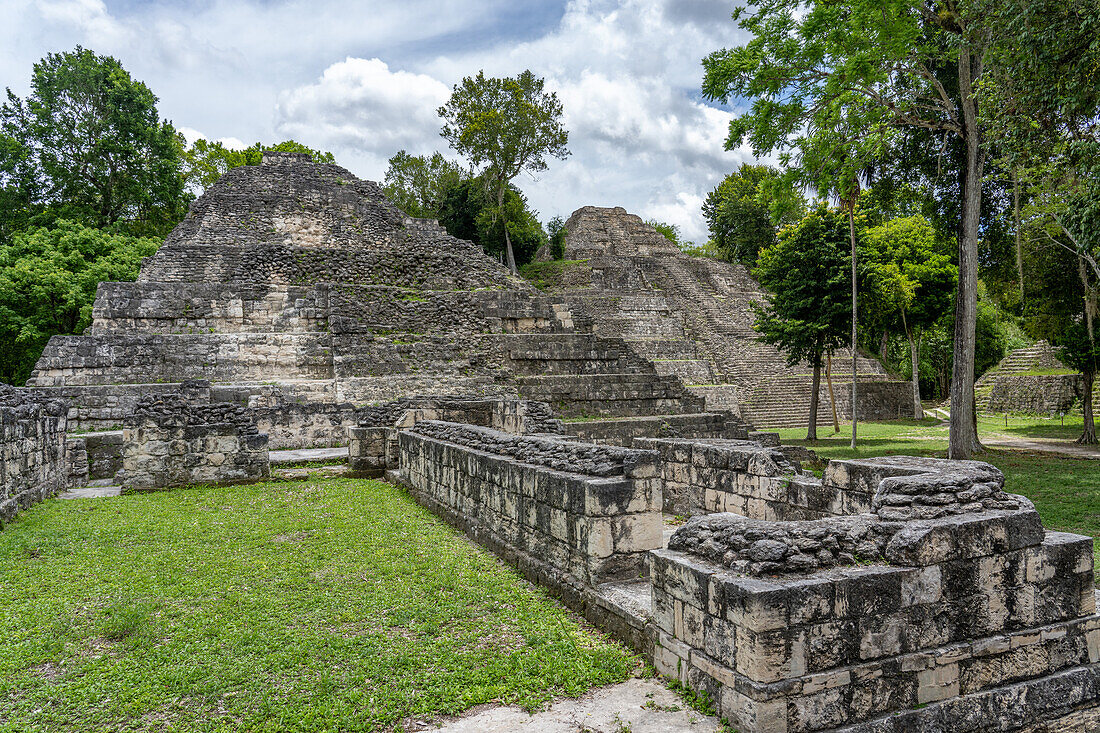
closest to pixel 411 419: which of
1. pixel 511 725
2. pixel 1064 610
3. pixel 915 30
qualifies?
pixel 511 725

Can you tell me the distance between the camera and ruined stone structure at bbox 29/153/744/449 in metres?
14.7

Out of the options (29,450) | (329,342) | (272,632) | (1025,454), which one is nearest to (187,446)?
(29,450)

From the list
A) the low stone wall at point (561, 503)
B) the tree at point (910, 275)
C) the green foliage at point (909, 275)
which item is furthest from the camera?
the tree at point (910, 275)

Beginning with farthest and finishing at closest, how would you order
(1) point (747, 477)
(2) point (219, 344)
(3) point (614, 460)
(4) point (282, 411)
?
1. (2) point (219, 344)
2. (4) point (282, 411)
3. (1) point (747, 477)
4. (3) point (614, 460)

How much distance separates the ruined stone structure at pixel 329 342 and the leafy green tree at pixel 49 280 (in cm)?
391

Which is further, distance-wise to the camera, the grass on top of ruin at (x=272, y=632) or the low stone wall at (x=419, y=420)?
the low stone wall at (x=419, y=420)

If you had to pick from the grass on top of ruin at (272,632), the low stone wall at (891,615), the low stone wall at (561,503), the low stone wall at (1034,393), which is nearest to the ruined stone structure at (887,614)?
the low stone wall at (891,615)

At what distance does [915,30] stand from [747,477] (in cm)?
972

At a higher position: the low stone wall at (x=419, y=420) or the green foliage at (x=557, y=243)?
the green foliage at (x=557, y=243)

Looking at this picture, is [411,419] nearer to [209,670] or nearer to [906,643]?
A: [209,670]

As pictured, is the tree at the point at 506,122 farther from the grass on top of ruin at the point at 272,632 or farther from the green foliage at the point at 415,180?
the grass on top of ruin at the point at 272,632

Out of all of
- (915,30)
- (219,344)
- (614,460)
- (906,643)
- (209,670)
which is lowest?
(209,670)

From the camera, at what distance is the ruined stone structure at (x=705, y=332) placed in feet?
87.6

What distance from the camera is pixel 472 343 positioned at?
59.1 feet
